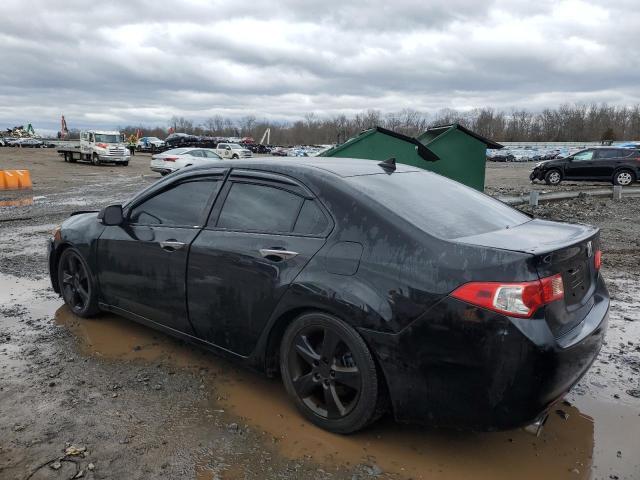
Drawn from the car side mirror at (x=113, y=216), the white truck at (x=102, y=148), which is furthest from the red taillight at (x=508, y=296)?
the white truck at (x=102, y=148)

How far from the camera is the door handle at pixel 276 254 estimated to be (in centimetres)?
308

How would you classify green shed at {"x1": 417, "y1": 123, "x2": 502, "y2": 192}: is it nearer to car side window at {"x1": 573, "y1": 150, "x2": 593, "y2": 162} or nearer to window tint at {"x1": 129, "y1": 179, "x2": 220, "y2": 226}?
window tint at {"x1": 129, "y1": 179, "x2": 220, "y2": 226}

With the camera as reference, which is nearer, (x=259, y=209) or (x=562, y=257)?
(x=562, y=257)

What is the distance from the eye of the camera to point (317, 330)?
9.78 feet

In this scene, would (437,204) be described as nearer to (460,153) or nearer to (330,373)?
(330,373)

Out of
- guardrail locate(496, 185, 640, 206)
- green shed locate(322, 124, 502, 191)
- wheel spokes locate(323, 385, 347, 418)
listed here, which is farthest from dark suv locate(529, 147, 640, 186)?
wheel spokes locate(323, 385, 347, 418)

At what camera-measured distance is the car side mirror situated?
4219 millimetres

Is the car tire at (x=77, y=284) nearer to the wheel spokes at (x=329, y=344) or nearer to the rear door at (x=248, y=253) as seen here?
the rear door at (x=248, y=253)

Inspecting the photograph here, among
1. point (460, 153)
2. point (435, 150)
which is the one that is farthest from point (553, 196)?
point (435, 150)

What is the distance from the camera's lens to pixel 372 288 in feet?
8.95

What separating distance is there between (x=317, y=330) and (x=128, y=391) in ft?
4.72

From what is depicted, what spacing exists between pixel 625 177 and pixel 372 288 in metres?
21.9

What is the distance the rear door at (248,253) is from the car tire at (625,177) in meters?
21.5

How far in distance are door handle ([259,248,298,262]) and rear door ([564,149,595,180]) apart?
2159 cm
